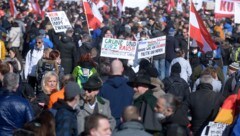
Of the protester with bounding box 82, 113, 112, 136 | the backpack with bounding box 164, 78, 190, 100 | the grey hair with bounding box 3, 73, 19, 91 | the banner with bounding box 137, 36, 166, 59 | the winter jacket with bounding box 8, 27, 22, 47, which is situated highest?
the protester with bounding box 82, 113, 112, 136

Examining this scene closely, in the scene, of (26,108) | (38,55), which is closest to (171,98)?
(26,108)

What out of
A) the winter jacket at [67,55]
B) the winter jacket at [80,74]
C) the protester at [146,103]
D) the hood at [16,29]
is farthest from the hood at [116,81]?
the hood at [16,29]

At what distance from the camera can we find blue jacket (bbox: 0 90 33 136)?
8.46 meters

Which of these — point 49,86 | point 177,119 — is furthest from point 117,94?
point 177,119

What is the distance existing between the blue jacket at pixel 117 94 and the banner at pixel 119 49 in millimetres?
5846

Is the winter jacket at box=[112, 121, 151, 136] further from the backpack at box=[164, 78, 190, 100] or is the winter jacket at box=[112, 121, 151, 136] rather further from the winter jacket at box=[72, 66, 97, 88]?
the winter jacket at box=[72, 66, 97, 88]

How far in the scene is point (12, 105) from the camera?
27.8ft

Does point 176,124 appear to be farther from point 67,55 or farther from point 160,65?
point 160,65

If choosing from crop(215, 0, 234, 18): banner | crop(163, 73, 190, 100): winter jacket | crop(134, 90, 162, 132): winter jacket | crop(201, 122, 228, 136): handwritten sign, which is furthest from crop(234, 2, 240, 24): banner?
crop(201, 122, 228, 136): handwritten sign

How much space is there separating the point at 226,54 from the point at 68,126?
38.9 feet

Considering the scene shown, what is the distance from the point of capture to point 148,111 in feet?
29.5

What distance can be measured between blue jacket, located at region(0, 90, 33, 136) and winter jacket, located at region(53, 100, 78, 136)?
1.52ft

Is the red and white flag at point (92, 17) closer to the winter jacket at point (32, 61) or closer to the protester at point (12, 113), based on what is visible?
the winter jacket at point (32, 61)

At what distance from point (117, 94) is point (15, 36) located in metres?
12.2
